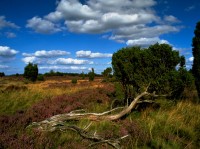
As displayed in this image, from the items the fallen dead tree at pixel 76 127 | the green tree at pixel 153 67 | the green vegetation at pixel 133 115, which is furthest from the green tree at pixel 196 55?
the fallen dead tree at pixel 76 127

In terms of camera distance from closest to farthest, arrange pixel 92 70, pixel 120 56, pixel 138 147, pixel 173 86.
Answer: pixel 138 147, pixel 173 86, pixel 120 56, pixel 92 70

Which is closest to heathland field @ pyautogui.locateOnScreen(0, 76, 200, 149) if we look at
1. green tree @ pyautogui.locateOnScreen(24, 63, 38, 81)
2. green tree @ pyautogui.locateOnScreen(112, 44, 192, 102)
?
green tree @ pyautogui.locateOnScreen(112, 44, 192, 102)

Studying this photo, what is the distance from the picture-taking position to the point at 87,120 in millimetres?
9070

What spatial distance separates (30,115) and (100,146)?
430cm

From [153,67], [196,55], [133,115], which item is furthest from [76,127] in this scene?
[196,55]

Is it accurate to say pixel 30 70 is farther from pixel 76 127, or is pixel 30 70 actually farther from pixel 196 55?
pixel 76 127

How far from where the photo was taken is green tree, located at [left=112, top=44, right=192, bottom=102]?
1084cm

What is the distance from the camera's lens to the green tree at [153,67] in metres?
10.8

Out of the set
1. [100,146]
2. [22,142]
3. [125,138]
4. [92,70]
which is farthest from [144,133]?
[92,70]

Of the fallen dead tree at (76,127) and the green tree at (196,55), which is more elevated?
the green tree at (196,55)

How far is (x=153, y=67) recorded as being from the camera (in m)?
11.3

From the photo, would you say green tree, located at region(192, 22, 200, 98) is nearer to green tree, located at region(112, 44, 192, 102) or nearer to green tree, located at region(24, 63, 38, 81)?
green tree, located at region(112, 44, 192, 102)

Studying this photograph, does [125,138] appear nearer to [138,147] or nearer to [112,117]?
[138,147]

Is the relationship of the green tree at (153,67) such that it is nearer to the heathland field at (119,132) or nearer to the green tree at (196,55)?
the heathland field at (119,132)
